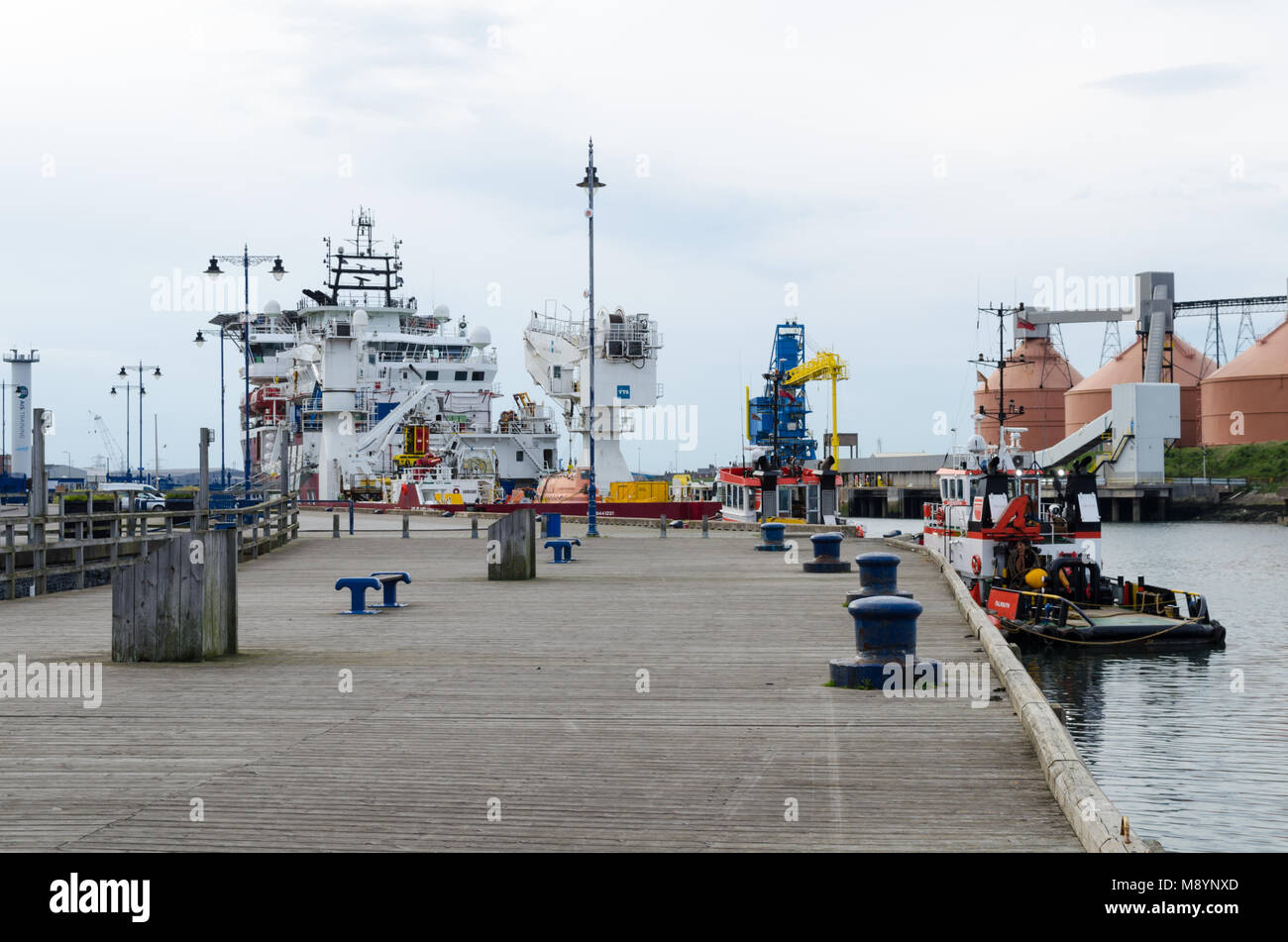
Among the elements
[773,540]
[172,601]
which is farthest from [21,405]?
[172,601]

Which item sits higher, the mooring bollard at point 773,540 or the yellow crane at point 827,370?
the yellow crane at point 827,370

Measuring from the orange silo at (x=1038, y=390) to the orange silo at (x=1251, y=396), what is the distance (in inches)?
850

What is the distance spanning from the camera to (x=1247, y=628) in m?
30.6

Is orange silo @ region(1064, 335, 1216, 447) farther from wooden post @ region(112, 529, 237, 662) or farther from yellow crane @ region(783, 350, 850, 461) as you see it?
wooden post @ region(112, 529, 237, 662)

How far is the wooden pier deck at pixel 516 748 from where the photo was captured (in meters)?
6.29

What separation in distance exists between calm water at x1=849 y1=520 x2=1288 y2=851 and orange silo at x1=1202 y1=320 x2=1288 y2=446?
7858cm

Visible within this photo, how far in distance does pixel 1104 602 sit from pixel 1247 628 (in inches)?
185

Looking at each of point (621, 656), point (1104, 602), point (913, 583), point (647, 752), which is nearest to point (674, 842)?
point (647, 752)

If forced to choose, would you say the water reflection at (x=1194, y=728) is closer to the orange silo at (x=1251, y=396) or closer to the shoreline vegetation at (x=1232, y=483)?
the shoreline vegetation at (x=1232, y=483)

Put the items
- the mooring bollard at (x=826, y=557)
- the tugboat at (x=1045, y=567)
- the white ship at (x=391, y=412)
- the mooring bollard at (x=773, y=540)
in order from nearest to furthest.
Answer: the mooring bollard at (x=826, y=557), the tugboat at (x=1045, y=567), the mooring bollard at (x=773, y=540), the white ship at (x=391, y=412)

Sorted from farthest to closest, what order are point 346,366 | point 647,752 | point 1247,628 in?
point 346,366
point 1247,628
point 647,752

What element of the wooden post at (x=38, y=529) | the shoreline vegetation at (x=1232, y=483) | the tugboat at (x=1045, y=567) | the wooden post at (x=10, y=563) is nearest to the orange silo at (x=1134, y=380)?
the shoreline vegetation at (x=1232, y=483)

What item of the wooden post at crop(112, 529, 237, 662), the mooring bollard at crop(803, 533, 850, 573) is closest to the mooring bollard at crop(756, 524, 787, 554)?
the mooring bollard at crop(803, 533, 850, 573)
